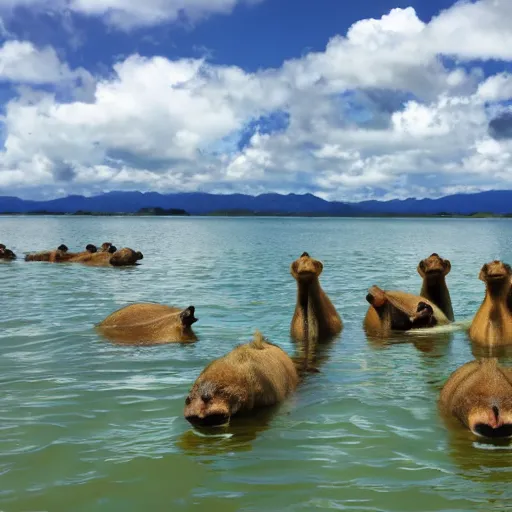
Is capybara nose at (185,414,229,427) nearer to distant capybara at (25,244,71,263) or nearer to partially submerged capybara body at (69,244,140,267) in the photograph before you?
partially submerged capybara body at (69,244,140,267)

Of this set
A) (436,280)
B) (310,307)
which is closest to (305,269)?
(310,307)

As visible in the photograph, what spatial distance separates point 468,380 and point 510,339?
14.9 ft

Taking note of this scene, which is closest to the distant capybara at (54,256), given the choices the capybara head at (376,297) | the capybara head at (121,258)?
the capybara head at (121,258)

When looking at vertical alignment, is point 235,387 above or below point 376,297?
below

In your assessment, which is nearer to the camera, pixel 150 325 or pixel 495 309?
pixel 495 309

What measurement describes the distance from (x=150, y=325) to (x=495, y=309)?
5.89 m

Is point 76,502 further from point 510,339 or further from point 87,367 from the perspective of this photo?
point 510,339

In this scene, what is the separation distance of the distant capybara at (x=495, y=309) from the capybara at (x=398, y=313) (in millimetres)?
1452

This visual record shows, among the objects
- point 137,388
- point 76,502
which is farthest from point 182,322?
point 76,502

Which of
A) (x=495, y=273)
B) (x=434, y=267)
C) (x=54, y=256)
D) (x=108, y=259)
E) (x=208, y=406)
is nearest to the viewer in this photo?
(x=208, y=406)

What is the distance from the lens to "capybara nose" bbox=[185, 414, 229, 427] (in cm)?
727

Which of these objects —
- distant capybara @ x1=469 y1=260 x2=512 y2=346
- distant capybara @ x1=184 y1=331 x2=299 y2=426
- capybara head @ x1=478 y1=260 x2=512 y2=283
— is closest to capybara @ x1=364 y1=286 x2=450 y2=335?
distant capybara @ x1=469 y1=260 x2=512 y2=346

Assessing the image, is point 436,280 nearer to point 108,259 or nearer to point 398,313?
point 398,313

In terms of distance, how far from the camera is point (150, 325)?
12898 mm
